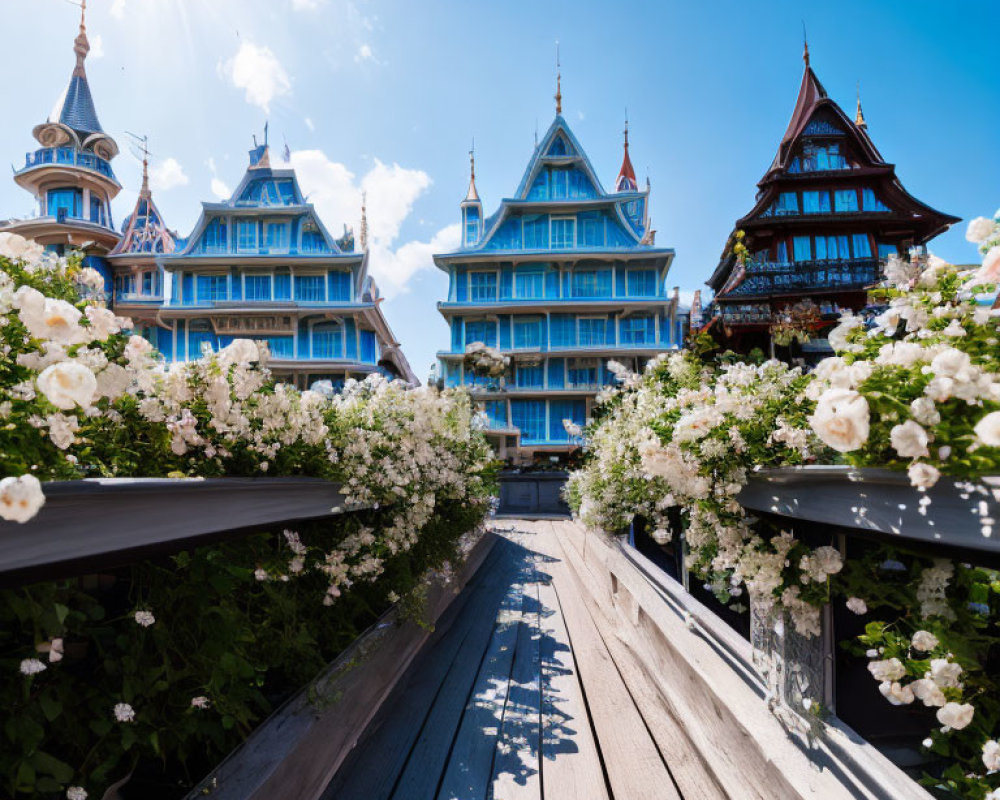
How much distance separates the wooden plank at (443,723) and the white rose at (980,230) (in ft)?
9.72

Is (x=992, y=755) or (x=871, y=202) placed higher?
(x=871, y=202)

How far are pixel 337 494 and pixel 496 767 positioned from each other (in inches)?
65.1

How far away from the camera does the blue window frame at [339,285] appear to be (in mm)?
19516

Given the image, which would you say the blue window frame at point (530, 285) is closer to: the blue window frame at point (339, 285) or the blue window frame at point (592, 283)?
the blue window frame at point (592, 283)

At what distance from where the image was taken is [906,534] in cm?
126

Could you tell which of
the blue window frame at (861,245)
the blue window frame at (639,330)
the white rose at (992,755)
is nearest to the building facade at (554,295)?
the blue window frame at (639,330)

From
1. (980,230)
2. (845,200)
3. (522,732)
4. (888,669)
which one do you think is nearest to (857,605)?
(888,669)

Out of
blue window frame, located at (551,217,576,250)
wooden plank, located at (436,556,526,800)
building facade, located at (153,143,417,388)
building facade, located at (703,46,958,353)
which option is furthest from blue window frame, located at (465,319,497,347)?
wooden plank, located at (436,556,526,800)

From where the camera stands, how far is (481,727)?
9.87 feet

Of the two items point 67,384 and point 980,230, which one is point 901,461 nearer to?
point 980,230

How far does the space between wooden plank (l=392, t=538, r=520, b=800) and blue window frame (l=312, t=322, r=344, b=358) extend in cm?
1610

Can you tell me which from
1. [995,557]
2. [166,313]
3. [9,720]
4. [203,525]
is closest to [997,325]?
[995,557]

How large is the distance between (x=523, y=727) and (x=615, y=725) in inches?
21.7

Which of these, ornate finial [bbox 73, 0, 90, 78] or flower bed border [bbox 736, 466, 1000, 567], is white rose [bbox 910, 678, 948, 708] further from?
ornate finial [bbox 73, 0, 90, 78]
